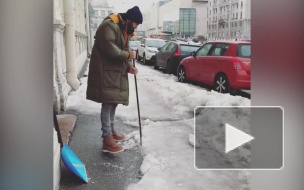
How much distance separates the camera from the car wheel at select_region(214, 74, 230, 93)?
341 inches

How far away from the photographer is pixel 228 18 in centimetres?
8550

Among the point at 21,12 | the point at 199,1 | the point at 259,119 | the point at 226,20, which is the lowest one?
the point at 259,119

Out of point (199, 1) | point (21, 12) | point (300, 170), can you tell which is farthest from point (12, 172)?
point (199, 1)

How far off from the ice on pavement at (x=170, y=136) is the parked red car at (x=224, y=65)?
1.20 metres

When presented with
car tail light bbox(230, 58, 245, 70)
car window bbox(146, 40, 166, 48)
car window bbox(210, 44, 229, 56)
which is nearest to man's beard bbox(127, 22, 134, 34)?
car tail light bbox(230, 58, 245, 70)

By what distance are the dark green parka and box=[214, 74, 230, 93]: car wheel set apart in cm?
522

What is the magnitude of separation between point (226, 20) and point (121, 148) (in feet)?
284

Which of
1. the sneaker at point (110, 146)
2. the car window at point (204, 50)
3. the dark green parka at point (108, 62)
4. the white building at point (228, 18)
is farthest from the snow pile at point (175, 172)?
the white building at point (228, 18)

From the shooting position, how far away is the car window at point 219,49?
8834 millimetres

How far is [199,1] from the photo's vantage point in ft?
302

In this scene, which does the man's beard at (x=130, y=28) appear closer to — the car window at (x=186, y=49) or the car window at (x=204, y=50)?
the car window at (x=204, y=50)

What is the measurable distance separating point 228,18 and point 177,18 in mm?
12740

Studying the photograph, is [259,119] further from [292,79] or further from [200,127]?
[200,127]

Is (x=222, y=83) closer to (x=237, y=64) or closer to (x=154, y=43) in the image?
(x=237, y=64)
